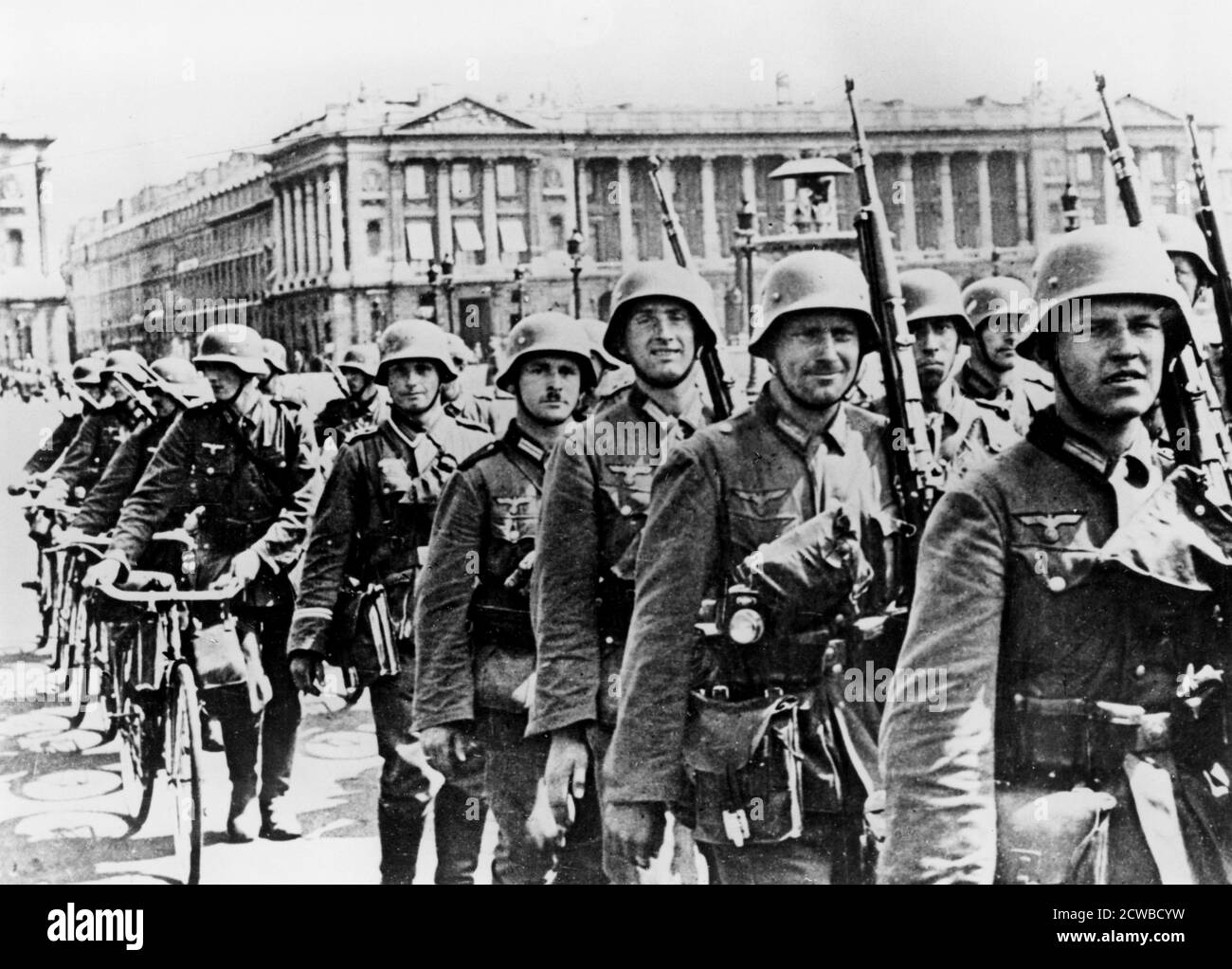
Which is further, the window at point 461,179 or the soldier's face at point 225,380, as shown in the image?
the window at point 461,179

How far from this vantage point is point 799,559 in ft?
14.5

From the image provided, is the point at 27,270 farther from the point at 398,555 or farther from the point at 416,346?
the point at 398,555

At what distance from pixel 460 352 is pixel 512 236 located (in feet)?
1.97

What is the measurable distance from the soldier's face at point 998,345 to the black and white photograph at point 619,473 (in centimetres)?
2

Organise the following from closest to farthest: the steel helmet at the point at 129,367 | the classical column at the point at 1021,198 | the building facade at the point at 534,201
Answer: the building facade at the point at 534,201 → the classical column at the point at 1021,198 → the steel helmet at the point at 129,367

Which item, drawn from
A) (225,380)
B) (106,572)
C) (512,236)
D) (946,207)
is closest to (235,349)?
(225,380)

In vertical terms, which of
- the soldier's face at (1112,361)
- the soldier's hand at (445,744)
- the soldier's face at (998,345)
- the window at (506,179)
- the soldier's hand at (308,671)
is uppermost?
the window at (506,179)

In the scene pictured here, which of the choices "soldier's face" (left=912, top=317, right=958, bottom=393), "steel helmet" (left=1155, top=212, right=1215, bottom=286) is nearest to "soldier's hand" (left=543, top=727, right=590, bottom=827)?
"soldier's face" (left=912, top=317, right=958, bottom=393)

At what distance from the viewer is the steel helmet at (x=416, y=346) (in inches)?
211

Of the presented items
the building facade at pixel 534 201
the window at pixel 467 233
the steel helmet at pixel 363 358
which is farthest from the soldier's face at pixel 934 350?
the steel helmet at pixel 363 358

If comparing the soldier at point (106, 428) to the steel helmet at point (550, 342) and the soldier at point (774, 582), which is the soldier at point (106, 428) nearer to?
the steel helmet at point (550, 342)

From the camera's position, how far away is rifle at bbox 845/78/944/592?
4613 millimetres

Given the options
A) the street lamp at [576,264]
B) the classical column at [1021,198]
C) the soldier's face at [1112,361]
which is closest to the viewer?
the soldier's face at [1112,361]

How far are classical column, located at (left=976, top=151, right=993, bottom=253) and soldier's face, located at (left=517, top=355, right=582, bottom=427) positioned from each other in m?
1.77
